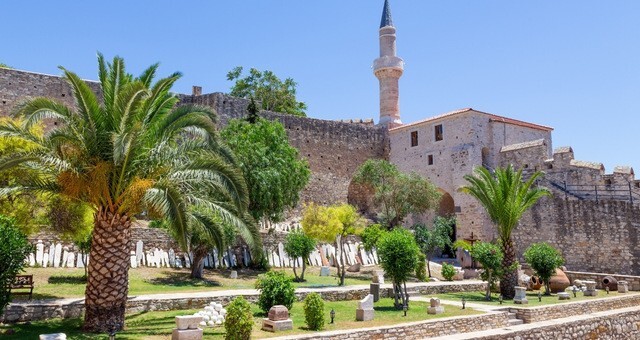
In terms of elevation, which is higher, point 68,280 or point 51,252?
point 51,252

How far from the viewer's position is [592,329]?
15.4 metres

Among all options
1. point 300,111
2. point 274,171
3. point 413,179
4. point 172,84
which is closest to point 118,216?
point 172,84

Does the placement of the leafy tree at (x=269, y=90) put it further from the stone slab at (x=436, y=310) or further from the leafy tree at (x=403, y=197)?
the stone slab at (x=436, y=310)

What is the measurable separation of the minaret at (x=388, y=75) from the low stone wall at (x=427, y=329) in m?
24.0

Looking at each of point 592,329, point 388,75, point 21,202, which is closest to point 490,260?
point 592,329

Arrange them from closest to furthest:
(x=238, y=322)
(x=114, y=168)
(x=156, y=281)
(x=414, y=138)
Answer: (x=238, y=322)
(x=114, y=168)
(x=156, y=281)
(x=414, y=138)

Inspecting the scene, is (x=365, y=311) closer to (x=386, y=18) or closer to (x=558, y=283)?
(x=558, y=283)

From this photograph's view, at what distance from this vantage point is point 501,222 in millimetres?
19141

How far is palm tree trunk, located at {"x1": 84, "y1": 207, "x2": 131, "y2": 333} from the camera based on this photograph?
33.1ft

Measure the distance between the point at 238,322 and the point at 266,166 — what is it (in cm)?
1363

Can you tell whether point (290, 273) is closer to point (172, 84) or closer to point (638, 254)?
point (172, 84)

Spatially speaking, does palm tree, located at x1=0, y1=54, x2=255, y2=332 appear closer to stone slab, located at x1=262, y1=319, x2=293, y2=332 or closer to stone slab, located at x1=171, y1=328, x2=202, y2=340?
stone slab, located at x1=171, y1=328, x2=202, y2=340

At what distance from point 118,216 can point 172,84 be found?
298 cm

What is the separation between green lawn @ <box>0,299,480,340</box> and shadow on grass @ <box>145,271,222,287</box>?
437 centimetres
